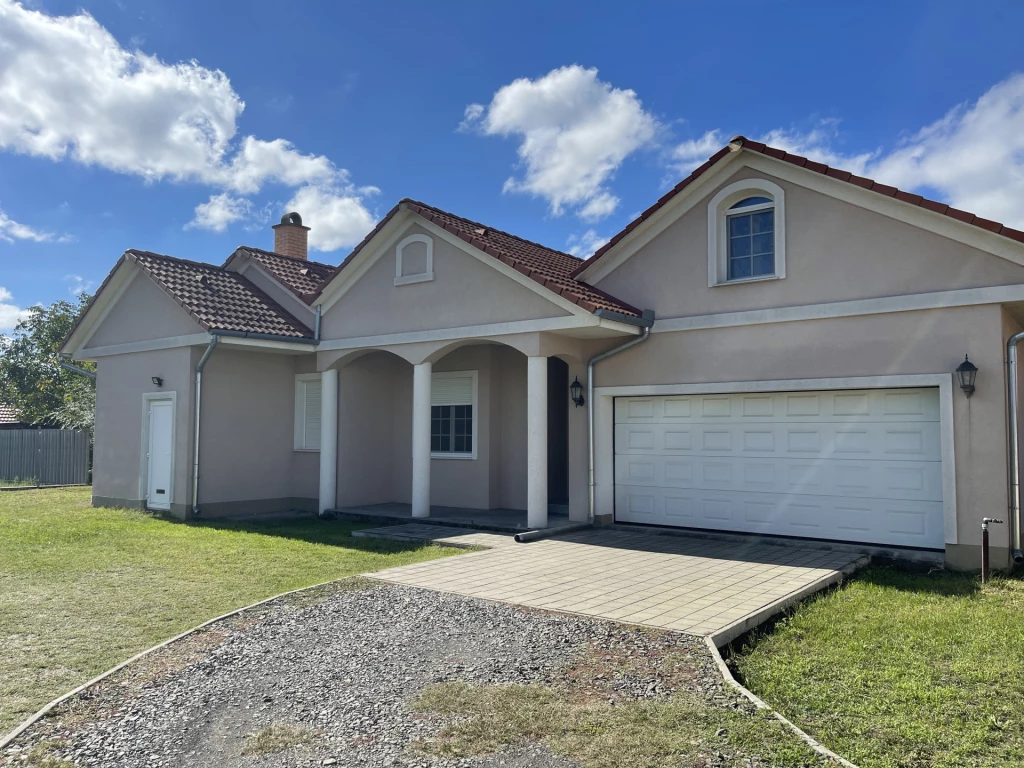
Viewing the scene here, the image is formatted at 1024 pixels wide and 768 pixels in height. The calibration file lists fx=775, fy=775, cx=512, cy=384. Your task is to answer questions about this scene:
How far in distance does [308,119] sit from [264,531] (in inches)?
326

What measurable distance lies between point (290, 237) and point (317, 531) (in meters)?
9.65

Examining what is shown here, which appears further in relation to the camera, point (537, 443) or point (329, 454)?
point (329, 454)

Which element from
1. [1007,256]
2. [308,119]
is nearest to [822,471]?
[1007,256]

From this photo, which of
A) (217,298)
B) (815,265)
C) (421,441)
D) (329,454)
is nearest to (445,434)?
(421,441)

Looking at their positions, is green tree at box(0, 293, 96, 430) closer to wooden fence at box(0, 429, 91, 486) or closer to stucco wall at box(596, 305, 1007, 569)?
wooden fence at box(0, 429, 91, 486)

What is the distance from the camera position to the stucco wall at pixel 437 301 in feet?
40.5

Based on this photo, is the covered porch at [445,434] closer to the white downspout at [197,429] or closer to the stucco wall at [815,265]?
the stucco wall at [815,265]

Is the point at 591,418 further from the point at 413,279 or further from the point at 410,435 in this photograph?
the point at 410,435

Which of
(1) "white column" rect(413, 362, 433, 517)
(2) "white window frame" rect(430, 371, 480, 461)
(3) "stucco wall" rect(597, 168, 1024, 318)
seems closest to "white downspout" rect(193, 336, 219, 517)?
(1) "white column" rect(413, 362, 433, 517)

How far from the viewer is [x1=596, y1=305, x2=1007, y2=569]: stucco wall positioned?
29.7 ft

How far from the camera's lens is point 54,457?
901 inches

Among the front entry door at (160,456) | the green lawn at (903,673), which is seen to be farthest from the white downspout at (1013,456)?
the front entry door at (160,456)

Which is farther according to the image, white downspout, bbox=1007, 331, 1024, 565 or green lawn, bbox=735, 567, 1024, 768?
white downspout, bbox=1007, 331, 1024, 565

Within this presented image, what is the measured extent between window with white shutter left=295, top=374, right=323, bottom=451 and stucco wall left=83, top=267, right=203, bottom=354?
104 inches
